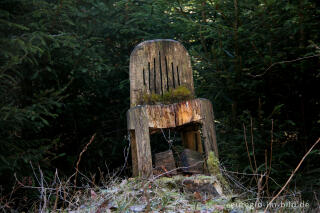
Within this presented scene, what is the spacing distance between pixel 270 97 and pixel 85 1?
338cm

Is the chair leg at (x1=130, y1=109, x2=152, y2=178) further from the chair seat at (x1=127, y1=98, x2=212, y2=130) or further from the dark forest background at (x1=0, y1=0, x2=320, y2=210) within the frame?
the dark forest background at (x1=0, y1=0, x2=320, y2=210)

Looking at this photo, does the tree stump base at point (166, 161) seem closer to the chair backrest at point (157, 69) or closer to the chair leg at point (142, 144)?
the chair leg at point (142, 144)

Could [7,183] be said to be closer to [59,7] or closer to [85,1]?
[59,7]

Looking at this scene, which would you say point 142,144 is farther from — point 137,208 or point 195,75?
point 195,75

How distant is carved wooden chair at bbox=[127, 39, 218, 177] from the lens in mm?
3330

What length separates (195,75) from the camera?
607cm

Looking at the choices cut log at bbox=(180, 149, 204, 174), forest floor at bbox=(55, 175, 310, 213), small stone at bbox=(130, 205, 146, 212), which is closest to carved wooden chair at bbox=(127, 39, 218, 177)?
cut log at bbox=(180, 149, 204, 174)

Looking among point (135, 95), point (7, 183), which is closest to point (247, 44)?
point (135, 95)

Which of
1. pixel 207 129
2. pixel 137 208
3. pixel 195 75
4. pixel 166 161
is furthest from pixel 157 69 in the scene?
pixel 195 75

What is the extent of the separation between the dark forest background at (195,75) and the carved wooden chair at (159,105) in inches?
18.9

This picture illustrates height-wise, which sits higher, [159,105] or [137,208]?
[159,105]

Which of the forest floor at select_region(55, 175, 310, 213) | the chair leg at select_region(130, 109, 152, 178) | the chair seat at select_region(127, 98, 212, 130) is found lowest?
the forest floor at select_region(55, 175, 310, 213)

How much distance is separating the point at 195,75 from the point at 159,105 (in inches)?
111

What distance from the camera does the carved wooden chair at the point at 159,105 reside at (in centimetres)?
333
